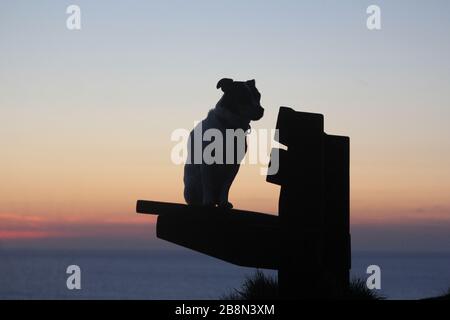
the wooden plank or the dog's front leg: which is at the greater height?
the dog's front leg

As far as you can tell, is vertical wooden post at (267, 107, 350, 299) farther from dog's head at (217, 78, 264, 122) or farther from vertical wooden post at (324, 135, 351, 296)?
dog's head at (217, 78, 264, 122)

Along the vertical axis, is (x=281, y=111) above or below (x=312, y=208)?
above

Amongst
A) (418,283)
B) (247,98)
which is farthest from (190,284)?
(247,98)

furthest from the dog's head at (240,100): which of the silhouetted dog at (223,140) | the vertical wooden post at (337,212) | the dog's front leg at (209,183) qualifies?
the vertical wooden post at (337,212)

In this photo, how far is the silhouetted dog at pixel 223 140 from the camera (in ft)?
24.0

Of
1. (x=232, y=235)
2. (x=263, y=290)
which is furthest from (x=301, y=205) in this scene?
(x=263, y=290)

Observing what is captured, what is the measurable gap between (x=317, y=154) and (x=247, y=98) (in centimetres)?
217

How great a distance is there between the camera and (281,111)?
17.9 feet

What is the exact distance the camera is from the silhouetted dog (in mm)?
7309

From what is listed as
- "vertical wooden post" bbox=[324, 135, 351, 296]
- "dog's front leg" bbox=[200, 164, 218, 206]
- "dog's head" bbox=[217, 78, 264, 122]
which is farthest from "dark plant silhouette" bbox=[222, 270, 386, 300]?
"dog's head" bbox=[217, 78, 264, 122]

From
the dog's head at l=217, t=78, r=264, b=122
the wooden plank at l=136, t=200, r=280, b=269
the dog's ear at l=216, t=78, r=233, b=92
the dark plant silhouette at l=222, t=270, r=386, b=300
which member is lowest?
the dark plant silhouette at l=222, t=270, r=386, b=300

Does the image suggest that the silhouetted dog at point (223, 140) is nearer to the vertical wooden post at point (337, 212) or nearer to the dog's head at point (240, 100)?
the dog's head at point (240, 100)
